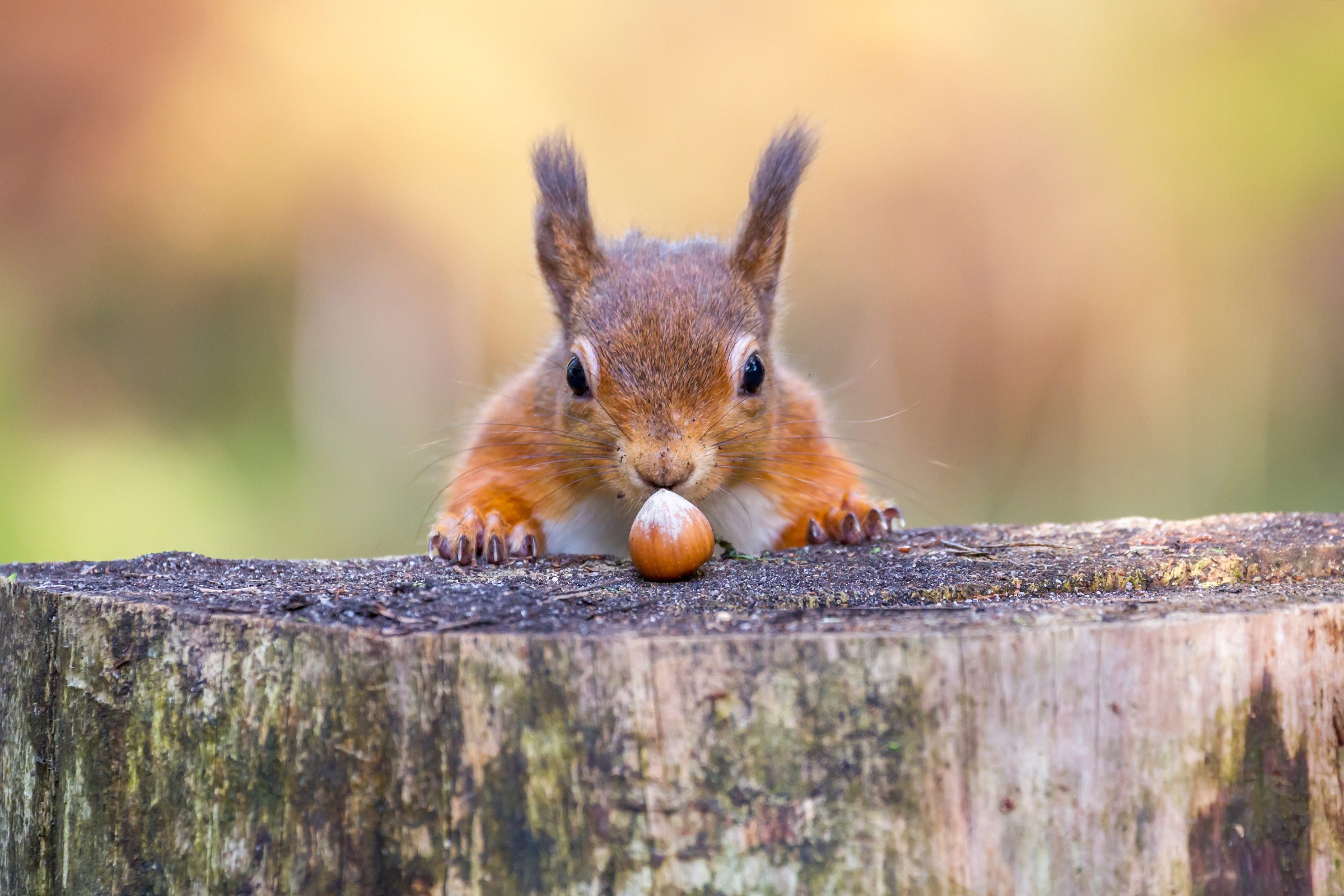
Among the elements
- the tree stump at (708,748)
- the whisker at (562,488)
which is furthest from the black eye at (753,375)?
the tree stump at (708,748)

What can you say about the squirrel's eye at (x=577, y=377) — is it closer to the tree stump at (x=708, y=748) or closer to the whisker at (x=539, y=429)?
the whisker at (x=539, y=429)

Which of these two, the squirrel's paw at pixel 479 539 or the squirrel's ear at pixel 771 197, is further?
the squirrel's ear at pixel 771 197

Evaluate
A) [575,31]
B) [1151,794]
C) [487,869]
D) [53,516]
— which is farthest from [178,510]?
[1151,794]

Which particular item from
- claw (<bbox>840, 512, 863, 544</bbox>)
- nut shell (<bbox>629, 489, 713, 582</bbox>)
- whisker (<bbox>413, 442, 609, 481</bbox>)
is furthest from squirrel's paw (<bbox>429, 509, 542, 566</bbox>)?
claw (<bbox>840, 512, 863, 544</bbox>)

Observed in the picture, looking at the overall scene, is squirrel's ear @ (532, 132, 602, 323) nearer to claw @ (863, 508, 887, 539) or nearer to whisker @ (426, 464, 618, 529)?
whisker @ (426, 464, 618, 529)

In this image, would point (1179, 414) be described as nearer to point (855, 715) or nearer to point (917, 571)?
point (917, 571)
